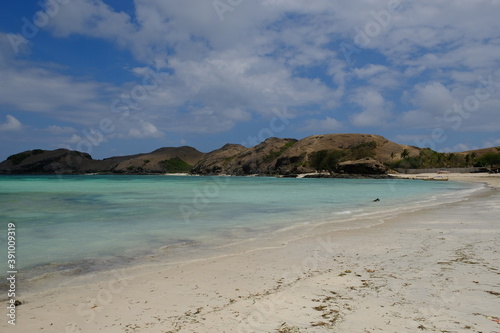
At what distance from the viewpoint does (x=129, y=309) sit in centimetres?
513

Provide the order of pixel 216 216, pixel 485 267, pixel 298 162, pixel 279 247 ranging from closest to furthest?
pixel 485 267 → pixel 279 247 → pixel 216 216 → pixel 298 162

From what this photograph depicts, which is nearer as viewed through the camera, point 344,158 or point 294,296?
point 294,296

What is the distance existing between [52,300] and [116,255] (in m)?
3.38

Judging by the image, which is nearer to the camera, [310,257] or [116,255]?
[310,257]

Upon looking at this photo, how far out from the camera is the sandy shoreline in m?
4.49

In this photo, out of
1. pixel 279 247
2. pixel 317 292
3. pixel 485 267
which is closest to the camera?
pixel 317 292

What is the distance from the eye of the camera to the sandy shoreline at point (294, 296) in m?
4.49

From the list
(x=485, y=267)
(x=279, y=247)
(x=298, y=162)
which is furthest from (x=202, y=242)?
(x=298, y=162)

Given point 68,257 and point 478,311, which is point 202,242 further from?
point 478,311

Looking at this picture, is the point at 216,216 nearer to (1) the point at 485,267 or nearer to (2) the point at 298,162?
(1) the point at 485,267

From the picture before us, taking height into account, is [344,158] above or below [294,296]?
above

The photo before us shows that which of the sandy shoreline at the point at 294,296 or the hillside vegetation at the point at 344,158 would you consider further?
the hillside vegetation at the point at 344,158

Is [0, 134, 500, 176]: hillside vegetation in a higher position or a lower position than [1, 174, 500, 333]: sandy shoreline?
higher

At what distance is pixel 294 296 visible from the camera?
18.1ft
